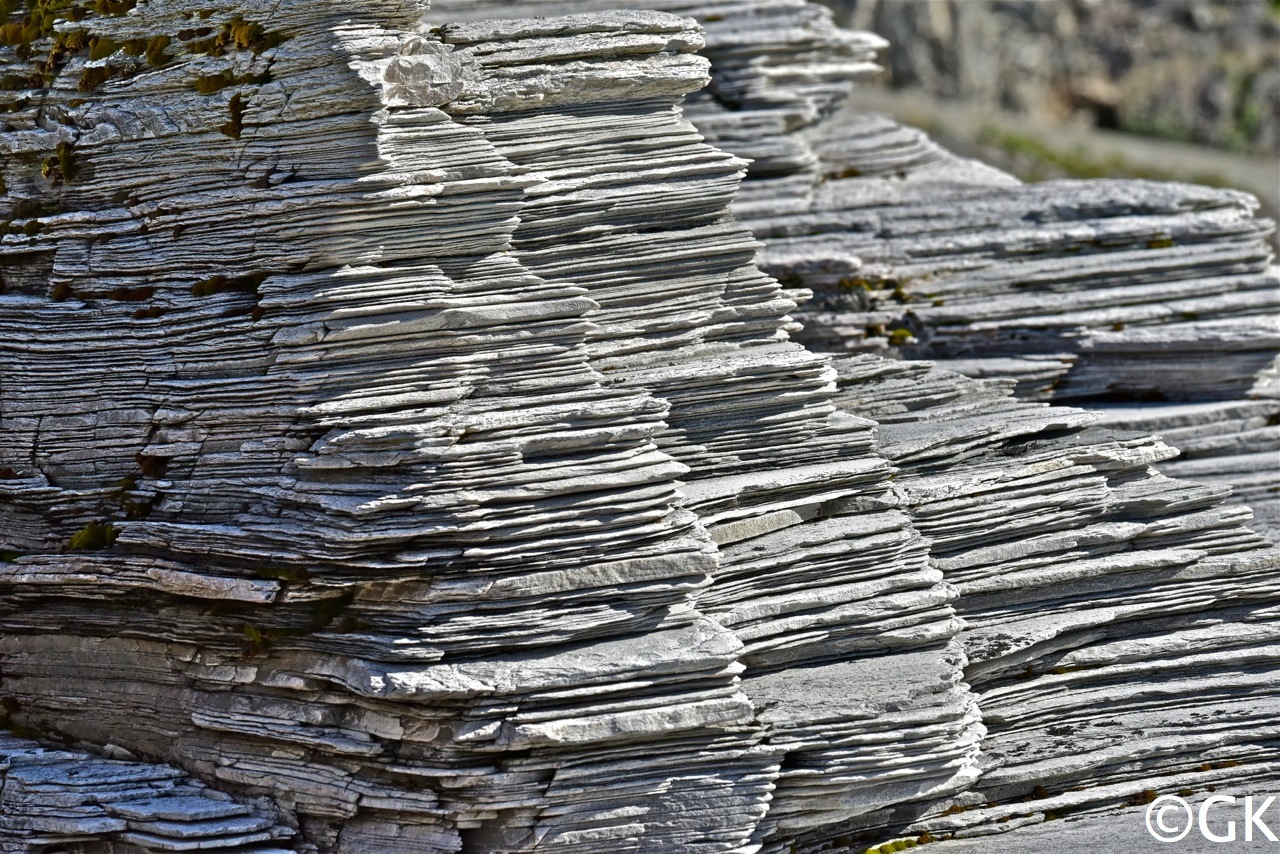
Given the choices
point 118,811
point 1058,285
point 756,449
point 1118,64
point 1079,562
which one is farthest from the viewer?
point 1118,64

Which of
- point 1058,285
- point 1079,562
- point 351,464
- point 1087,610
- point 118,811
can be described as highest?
point 351,464

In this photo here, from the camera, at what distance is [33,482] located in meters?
13.5

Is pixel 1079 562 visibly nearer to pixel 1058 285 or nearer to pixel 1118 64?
pixel 1058 285

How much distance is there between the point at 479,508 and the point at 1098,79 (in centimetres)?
4971

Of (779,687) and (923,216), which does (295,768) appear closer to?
(779,687)

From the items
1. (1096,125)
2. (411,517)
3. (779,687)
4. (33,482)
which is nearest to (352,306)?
(411,517)

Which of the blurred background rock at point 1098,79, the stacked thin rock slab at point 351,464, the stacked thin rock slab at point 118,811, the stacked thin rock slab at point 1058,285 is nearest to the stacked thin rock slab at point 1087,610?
the stacked thin rock slab at point 1058,285

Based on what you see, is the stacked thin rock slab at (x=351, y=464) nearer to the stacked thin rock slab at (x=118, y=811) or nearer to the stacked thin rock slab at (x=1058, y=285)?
the stacked thin rock slab at (x=118, y=811)

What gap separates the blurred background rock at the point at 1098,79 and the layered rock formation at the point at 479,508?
37270 millimetres

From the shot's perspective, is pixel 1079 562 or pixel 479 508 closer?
pixel 479 508

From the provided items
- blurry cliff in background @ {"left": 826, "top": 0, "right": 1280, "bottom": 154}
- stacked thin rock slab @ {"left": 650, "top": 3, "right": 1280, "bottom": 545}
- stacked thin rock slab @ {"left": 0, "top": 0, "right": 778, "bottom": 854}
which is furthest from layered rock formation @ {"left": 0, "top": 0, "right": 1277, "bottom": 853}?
blurry cliff in background @ {"left": 826, "top": 0, "right": 1280, "bottom": 154}

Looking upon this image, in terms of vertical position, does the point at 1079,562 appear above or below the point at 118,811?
above

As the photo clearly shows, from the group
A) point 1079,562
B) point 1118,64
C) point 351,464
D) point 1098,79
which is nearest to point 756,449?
point 1079,562

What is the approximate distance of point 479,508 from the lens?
38.5 ft
